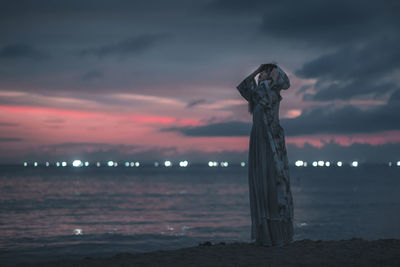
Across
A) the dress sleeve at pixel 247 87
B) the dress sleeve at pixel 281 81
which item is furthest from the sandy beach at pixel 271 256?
the dress sleeve at pixel 281 81

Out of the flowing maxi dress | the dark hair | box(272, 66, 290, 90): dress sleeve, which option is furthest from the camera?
the dark hair

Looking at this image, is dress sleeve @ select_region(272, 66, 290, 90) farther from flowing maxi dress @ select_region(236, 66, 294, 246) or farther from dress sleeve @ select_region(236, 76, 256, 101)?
dress sleeve @ select_region(236, 76, 256, 101)

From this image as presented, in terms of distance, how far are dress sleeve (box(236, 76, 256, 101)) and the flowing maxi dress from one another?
0.08 m

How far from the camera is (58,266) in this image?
8.28m

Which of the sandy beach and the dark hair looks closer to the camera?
the sandy beach

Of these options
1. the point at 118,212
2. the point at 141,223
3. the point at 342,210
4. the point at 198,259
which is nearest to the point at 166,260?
the point at 198,259

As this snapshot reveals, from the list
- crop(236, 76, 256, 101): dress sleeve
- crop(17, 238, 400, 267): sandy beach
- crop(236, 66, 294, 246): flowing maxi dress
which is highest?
crop(236, 76, 256, 101): dress sleeve

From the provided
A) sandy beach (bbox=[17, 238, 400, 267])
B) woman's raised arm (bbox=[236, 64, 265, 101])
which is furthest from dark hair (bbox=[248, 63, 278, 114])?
sandy beach (bbox=[17, 238, 400, 267])

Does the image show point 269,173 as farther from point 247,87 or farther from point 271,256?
point 247,87

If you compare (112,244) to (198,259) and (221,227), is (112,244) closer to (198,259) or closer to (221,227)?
(221,227)

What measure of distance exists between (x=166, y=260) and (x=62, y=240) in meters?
15.4

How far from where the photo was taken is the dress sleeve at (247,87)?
10.1m

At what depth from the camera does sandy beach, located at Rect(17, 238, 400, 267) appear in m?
8.18

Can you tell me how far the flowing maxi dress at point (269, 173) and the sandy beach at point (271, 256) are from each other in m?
0.42
